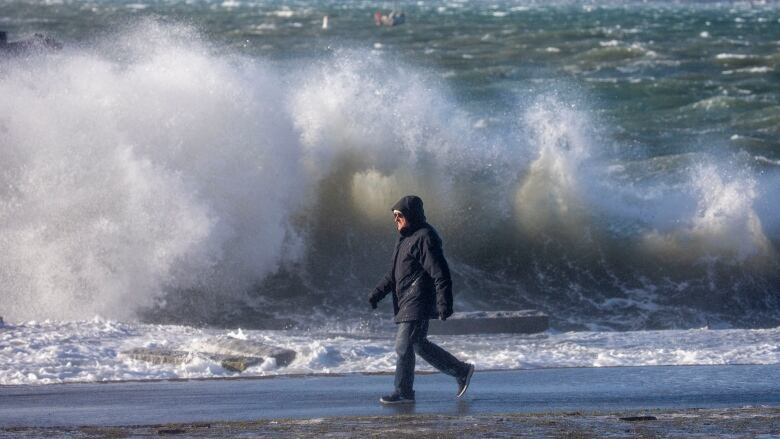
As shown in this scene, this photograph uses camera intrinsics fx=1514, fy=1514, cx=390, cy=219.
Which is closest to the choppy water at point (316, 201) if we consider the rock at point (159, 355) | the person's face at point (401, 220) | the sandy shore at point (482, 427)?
the rock at point (159, 355)

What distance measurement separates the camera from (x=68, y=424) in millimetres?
8430

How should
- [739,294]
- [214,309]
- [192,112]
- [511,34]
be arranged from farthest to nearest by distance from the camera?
1. [511,34]
2. [192,112]
3. [739,294]
4. [214,309]

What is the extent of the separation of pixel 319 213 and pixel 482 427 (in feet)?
36.2

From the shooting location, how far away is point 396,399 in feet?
30.5

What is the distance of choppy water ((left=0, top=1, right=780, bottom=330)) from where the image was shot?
16.0 meters

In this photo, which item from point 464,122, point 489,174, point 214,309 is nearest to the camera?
point 214,309

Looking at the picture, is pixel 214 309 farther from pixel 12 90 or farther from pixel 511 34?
pixel 511 34

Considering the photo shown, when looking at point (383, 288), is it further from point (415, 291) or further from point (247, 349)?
point (247, 349)

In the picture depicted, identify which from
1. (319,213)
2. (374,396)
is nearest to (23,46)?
(319,213)

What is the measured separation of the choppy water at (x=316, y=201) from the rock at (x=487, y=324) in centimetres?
181

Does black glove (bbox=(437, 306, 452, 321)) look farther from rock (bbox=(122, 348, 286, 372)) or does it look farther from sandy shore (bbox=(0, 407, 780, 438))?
rock (bbox=(122, 348, 286, 372))

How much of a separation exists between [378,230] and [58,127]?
4.08 m

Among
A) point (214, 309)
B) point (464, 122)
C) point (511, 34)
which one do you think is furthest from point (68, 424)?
point (511, 34)

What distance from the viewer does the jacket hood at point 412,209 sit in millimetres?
9062
